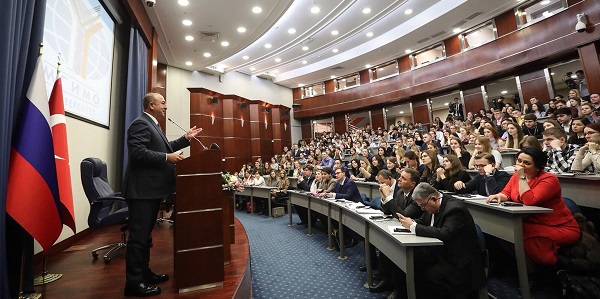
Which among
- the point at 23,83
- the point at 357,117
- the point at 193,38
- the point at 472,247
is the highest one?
the point at 193,38

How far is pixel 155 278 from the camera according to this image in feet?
5.90

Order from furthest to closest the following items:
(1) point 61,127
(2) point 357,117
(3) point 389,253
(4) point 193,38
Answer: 1. (2) point 357,117
2. (4) point 193,38
3. (3) point 389,253
4. (1) point 61,127

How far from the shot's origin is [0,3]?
147 centimetres

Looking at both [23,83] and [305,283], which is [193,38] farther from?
[305,283]

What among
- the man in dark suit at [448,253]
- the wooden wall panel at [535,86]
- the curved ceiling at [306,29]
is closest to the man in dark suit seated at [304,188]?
the man in dark suit at [448,253]

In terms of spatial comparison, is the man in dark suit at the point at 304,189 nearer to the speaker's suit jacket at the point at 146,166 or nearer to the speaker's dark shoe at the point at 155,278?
the speaker's dark shoe at the point at 155,278

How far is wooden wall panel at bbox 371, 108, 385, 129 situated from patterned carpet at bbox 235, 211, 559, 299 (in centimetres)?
771

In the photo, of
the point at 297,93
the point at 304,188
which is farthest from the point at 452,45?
the point at 304,188

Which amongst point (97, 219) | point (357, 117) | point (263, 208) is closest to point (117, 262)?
point (97, 219)

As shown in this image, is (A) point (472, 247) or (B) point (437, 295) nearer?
(A) point (472, 247)

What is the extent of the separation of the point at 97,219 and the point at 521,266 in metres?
3.38

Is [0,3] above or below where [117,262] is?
above

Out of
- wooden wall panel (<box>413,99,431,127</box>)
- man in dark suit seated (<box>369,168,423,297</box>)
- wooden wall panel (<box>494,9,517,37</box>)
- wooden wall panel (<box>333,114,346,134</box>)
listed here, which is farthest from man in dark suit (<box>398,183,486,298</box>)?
wooden wall panel (<box>333,114,346,134</box>)

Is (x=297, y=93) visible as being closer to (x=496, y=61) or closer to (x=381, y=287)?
(x=496, y=61)
